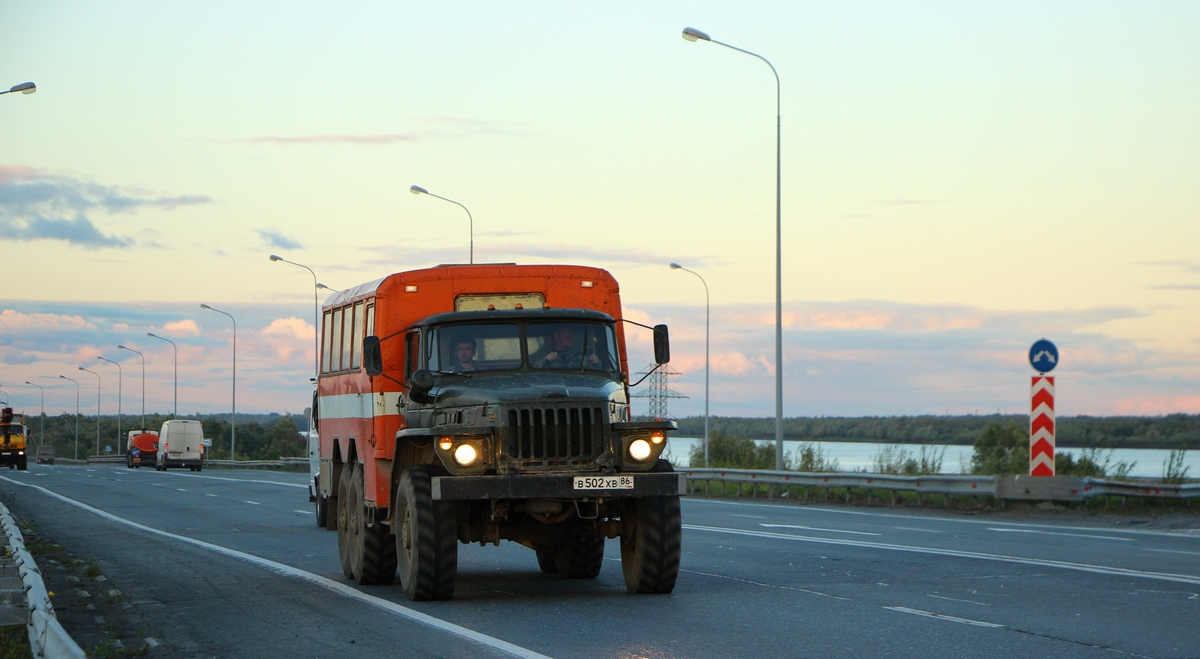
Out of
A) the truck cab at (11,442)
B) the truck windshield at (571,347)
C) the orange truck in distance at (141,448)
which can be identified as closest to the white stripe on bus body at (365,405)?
the truck windshield at (571,347)

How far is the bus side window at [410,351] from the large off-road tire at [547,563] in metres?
2.77

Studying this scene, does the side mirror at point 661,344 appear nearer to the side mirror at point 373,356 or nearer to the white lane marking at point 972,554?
the side mirror at point 373,356

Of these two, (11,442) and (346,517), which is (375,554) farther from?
(11,442)

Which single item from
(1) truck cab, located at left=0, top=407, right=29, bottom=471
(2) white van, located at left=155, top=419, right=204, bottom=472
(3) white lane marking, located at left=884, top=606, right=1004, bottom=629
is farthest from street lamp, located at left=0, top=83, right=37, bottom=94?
(1) truck cab, located at left=0, top=407, right=29, bottom=471

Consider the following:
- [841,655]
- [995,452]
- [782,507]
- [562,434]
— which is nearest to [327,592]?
[562,434]

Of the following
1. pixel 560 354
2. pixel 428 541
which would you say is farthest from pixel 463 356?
pixel 428 541

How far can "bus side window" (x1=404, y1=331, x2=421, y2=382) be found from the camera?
1310 centimetres

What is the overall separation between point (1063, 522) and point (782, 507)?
806 centimetres

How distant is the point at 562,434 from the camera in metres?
11.8

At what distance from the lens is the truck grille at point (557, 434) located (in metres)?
11.7

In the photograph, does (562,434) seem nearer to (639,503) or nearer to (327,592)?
(639,503)

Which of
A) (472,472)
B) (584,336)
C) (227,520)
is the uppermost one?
(584,336)

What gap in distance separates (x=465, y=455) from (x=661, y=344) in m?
2.55

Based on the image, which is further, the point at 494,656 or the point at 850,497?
the point at 850,497
